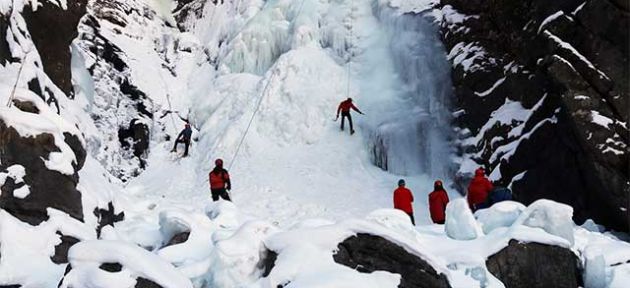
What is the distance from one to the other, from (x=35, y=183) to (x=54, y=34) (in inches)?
238

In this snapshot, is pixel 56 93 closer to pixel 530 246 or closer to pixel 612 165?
pixel 530 246

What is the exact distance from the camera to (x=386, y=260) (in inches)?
261

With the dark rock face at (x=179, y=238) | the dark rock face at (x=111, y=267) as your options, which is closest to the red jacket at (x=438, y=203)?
the dark rock face at (x=179, y=238)

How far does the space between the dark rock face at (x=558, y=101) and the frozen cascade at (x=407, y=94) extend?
1.44 meters

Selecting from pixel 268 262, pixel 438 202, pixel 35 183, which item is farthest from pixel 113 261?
pixel 438 202

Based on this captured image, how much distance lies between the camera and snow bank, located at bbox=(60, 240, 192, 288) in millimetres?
5672

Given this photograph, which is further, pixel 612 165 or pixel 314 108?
Result: pixel 314 108

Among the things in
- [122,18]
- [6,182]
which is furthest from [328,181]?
[122,18]

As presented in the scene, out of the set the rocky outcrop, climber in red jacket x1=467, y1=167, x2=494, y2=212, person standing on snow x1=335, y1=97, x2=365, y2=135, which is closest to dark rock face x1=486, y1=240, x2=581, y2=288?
climber in red jacket x1=467, y1=167, x2=494, y2=212

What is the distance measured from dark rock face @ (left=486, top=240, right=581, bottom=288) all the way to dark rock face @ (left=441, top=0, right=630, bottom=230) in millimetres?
4227

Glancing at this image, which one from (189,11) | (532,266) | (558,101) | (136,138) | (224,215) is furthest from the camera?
(189,11)

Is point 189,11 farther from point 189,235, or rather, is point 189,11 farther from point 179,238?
point 189,235

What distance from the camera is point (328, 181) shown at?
16.5m

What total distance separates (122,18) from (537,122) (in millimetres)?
17481
